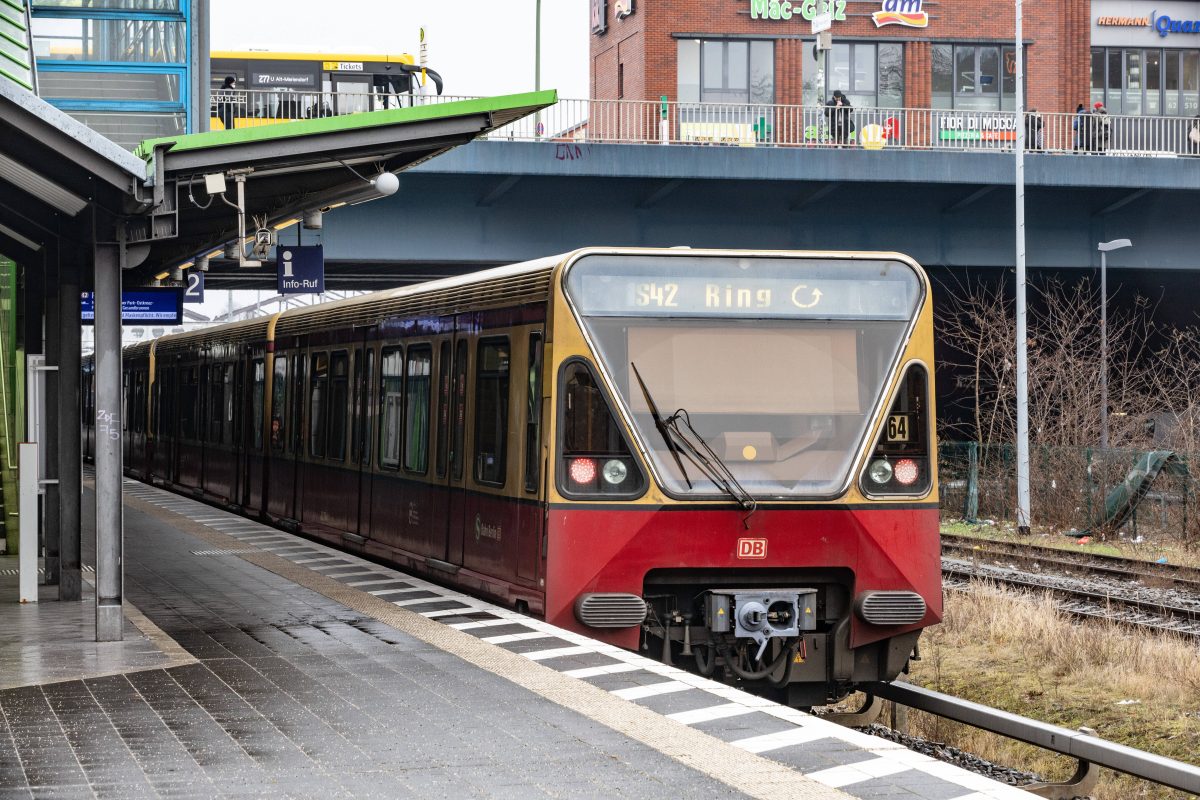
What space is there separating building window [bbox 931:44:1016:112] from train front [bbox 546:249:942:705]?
1685 inches

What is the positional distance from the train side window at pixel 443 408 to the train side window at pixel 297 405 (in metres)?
5.93

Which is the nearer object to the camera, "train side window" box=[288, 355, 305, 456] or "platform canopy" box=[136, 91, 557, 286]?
"platform canopy" box=[136, 91, 557, 286]

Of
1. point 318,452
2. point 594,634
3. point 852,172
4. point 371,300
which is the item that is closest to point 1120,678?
point 594,634

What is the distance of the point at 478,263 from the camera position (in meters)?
33.9

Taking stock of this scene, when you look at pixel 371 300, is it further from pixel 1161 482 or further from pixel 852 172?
pixel 852 172

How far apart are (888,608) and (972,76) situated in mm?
44251

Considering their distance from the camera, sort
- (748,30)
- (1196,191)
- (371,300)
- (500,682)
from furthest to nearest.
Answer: (748,30) → (1196,191) → (371,300) → (500,682)

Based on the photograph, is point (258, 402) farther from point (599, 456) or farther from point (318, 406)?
point (599, 456)

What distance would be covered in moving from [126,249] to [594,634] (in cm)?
404

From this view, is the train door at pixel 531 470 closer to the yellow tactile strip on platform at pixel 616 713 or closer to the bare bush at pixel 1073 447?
the yellow tactile strip on platform at pixel 616 713

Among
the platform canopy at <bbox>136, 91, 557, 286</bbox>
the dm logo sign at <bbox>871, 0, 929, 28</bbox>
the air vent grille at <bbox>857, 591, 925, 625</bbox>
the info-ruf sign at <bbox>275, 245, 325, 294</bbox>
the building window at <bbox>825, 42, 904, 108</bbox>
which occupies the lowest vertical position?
the air vent grille at <bbox>857, 591, 925, 625</bbox>

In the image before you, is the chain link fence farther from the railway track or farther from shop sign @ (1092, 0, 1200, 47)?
shop sign @ (1092, 0, 1200, 47)

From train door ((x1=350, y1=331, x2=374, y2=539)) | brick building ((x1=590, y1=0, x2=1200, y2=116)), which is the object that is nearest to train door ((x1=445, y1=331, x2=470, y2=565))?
train door ((x1=350, y1=331, x2=374, y2=539))

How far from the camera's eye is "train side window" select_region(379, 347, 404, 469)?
1591 centimetres
